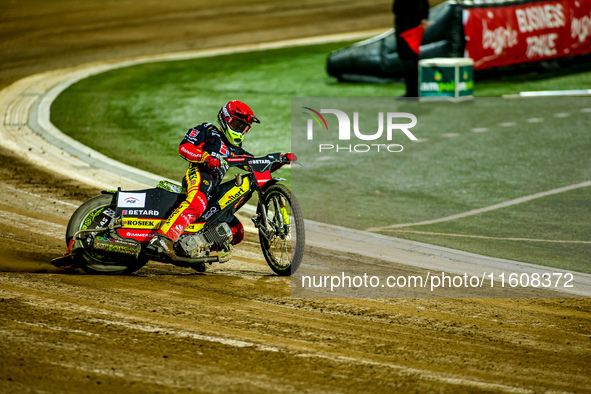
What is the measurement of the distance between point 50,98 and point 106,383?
12.5m

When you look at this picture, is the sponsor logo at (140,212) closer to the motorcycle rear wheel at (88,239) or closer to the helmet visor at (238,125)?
the motorcycle rear wheel at (88,239)

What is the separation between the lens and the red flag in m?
15.7

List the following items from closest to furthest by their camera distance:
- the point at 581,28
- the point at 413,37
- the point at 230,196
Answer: the point at 230,196 < the point at 413,37 < the point at 581,28

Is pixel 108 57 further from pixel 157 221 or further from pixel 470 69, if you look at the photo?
pixel 157 221

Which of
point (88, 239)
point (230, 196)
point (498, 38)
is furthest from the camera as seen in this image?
point (498, 38)

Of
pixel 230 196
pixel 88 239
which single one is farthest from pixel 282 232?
pixel 88 239

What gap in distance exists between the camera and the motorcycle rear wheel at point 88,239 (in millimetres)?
7277

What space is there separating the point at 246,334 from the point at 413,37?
36.7 ft

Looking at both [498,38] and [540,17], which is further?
[540,17]

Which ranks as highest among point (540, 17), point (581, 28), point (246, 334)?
point (540, 17)

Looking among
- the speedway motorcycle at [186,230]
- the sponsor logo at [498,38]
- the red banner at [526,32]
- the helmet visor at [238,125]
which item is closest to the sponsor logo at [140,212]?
the speedway motorcycle at [186,230]

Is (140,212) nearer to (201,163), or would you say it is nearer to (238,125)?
(201,163)

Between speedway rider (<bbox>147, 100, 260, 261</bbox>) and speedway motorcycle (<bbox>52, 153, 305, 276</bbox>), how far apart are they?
99 mm

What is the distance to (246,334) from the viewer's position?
5.82m
